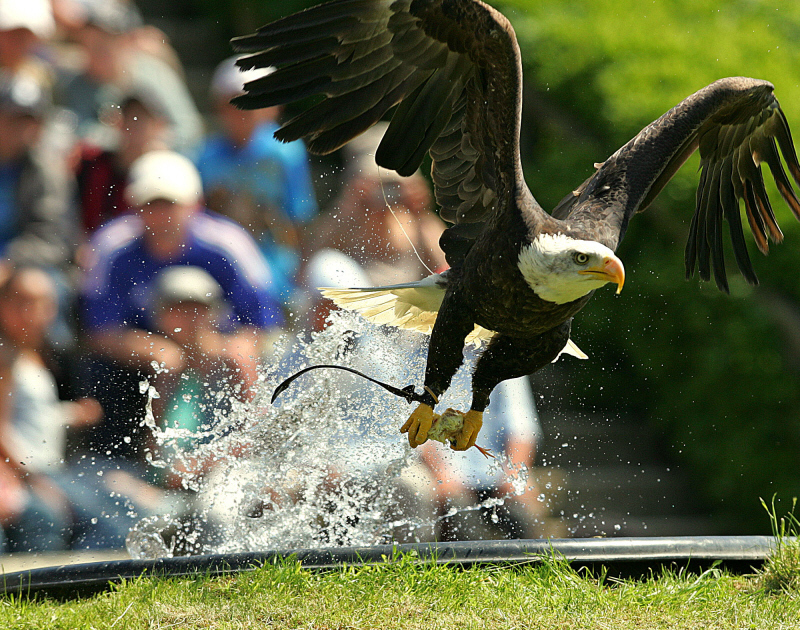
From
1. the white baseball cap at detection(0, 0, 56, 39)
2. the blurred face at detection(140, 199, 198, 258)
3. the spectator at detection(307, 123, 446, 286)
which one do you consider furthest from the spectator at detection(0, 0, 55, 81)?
the spectator at detection(307, 123, 446, 286)

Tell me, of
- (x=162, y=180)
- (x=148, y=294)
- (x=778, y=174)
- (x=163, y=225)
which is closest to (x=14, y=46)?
(x=162, y=180)

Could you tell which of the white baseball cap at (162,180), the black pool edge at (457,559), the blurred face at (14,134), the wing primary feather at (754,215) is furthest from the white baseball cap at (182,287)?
the wing primary feather at (754,215)

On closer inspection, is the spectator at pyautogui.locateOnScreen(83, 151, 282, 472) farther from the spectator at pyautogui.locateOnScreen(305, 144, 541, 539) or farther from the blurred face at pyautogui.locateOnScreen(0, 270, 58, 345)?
the spectator at pyautogui.locateOnScreen(305, 144, 541, 539)

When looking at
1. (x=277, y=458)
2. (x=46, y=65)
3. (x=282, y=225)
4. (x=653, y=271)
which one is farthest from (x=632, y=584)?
(x=46, y=65)

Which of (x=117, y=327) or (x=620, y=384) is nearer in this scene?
(x=117, y=327)

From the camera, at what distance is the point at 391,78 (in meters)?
3.21

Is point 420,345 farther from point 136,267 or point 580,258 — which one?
point 580,258

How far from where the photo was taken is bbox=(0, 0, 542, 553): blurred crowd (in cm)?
427

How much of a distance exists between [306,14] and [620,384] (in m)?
3.51

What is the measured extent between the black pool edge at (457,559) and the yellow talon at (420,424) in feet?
1.42

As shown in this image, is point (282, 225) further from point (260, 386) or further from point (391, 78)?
point (391, 78)

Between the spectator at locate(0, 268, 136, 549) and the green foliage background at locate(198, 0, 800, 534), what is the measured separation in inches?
118

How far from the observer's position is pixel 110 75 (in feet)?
16.8

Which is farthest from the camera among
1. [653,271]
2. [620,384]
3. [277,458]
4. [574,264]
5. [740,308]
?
[620,384]
